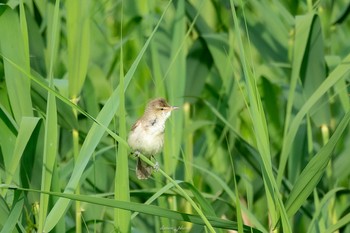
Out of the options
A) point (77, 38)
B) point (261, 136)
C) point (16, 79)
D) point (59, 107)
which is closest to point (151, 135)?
point (59, 107)

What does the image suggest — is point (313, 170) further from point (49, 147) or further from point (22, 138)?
point (22, 138)

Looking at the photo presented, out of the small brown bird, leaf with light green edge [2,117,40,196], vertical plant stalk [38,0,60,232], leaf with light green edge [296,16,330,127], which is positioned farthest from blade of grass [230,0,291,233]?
leaf with light green edge [296,16,330,127]

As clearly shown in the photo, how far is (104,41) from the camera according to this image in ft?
19.0

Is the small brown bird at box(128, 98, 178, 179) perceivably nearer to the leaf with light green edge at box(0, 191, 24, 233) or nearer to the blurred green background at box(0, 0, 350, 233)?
the blurred green background at box(0, 0, 350, 233)

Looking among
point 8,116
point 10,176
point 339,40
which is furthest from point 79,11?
point 339,40

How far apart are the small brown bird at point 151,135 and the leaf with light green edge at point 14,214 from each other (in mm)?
912

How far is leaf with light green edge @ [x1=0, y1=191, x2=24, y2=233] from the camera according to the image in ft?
9.96

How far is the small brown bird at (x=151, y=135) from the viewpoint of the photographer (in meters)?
3.97

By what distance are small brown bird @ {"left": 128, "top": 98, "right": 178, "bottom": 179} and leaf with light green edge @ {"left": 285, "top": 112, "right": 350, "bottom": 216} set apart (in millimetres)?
939

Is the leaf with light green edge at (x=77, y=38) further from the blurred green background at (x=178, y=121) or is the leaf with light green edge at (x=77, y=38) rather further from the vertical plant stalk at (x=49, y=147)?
the vertical plant stalk at (x=49, y=147)

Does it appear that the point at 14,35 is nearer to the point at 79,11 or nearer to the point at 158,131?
the point at 79,11

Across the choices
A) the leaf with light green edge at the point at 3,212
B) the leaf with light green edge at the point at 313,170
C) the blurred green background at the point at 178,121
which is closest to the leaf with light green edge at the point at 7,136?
the blurred green background at the point at 178,121

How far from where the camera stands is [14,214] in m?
3.08

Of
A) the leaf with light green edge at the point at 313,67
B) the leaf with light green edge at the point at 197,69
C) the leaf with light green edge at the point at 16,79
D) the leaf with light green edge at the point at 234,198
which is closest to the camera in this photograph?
the leaf with light green edge at the point at 234,198
